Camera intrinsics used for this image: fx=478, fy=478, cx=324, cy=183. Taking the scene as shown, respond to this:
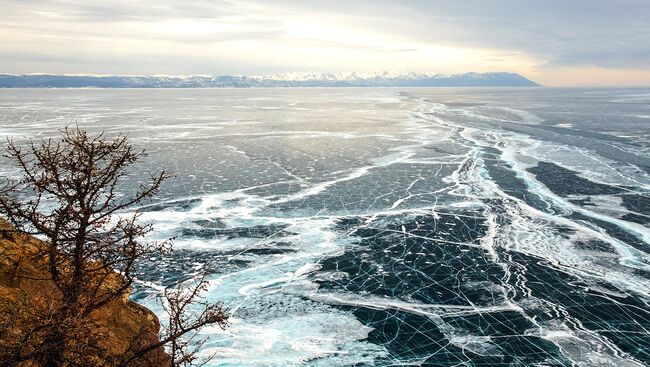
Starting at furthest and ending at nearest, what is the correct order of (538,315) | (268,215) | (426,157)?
1. (426,157)
2. (268,215)
3. (538,315)

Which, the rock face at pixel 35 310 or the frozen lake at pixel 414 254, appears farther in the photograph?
the frozen lake at pixel 414 254

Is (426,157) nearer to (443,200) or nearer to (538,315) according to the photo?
(443,200)

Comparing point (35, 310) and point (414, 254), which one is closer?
point (35, 310)

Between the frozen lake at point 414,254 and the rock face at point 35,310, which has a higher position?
the rock face at point 35,310

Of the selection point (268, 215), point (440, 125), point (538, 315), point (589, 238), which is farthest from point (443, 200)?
point (440, 125)

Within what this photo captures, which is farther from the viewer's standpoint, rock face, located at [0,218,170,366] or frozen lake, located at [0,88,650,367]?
frozen lake, located at [0,88,650,367]

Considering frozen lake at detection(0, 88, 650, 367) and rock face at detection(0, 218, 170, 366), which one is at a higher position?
rock face at detection(0, 218, 170, 366)

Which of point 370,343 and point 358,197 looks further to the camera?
point 358,197

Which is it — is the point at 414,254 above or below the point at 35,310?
below
